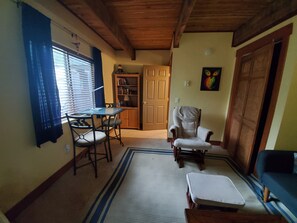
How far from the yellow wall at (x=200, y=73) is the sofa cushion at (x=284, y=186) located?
171 centimetres

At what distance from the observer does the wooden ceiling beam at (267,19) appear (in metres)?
1.60

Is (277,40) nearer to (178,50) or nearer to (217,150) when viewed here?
(178,50)

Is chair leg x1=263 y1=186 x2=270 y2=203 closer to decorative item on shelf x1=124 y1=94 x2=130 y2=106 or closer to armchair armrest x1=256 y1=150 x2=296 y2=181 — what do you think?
armchair armrest x1=256 y1=150 x2=296 y2=181

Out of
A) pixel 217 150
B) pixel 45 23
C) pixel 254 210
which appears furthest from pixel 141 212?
pixel 45 23

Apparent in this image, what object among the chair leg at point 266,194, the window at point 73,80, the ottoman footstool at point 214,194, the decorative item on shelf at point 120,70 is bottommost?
the chair leg at point 266,194

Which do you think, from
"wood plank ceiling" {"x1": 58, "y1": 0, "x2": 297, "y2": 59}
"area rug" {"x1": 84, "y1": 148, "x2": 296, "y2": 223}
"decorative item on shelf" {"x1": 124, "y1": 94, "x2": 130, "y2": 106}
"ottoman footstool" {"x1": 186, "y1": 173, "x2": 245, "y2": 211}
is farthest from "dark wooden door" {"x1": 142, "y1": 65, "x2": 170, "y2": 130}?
"ottoman footstool" {"x1": 186, "y1": 173, "x2": 245, "y2": 211}

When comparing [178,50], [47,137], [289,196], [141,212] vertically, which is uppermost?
[178,50]

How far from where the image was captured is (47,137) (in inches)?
67.7

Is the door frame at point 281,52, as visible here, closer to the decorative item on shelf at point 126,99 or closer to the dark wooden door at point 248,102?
the dark wooden door at point 248,102

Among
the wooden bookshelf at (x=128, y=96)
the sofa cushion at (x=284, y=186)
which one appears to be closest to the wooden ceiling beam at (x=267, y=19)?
the sofa cushion at (x=284, y=186)

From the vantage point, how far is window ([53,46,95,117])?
2.13m

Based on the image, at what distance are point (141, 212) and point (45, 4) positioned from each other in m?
2.72

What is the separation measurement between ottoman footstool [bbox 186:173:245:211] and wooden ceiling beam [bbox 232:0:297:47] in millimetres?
2110

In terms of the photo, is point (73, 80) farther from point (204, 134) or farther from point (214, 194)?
point (214, 194)
